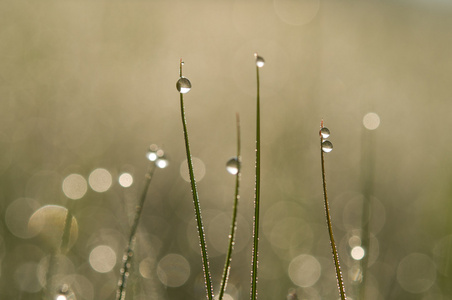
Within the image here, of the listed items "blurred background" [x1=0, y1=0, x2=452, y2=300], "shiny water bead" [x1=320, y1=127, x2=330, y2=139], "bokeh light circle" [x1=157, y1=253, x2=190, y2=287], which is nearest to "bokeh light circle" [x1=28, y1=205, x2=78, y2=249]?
"blurred background" [x1=0, y1=0, x2=452, y2=300]

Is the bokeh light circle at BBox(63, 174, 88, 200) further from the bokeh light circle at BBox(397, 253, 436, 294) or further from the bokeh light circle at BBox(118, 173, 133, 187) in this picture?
the bokeh light circle at BBox(397, 253, 436, 294)

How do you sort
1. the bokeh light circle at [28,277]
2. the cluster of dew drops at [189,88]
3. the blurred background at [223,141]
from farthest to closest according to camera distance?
the blurred background at [223,141] < the bokeh light circle at [28,277] < the cluster of dew drops at [189,88]

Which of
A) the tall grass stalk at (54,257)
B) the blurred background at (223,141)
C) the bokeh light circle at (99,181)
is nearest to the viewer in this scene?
the tall grass stalk at (54,257)

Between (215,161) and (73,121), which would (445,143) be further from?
(73,121)

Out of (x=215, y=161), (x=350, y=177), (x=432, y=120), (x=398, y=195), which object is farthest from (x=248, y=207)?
(x=432, y=120)

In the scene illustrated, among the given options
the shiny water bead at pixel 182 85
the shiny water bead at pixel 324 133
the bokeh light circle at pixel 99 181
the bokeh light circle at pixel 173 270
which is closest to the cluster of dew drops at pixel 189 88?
the shiny water bead at pixel 182 85

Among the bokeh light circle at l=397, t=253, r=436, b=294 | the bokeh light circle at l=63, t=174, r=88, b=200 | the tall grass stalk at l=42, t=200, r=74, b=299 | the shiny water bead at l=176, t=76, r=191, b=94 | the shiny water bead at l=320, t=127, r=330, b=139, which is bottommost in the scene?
the bokeh light circle at l=397, t=253, r=436, b=294

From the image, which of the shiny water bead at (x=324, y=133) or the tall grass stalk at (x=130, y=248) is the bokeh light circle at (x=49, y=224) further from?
the shiny water bead at (x=324, y=133)
